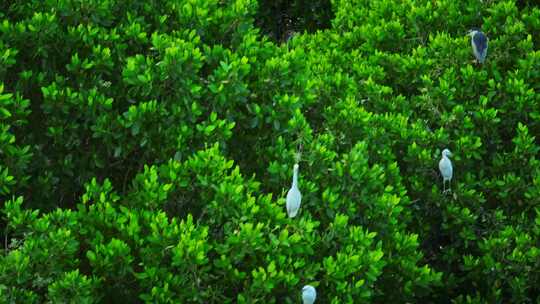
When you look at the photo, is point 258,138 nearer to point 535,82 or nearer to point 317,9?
point 535,82

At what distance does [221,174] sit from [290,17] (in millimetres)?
7785

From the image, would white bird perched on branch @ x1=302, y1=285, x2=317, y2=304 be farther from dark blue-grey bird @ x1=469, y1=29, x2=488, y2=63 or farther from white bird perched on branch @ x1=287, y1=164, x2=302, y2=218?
dark blue-grey bird @ x1=469, y1=29, x2=488, y2=63

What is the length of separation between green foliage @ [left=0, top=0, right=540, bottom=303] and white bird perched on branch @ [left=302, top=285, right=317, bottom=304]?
156 mm

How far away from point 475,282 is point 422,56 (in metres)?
2.15

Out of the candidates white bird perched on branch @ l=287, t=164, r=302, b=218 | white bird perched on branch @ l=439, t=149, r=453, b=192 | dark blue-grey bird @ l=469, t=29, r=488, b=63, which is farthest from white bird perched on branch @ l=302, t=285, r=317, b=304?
dark blue-grey bird @ l=469, t=29, r=488, b=63

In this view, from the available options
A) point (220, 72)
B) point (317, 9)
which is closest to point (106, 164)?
point (220, 72)

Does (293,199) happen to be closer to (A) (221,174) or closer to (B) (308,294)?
(A) (221,174)

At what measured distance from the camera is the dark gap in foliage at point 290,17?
1246 centimetres

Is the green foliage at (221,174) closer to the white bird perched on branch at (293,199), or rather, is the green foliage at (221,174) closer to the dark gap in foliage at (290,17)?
the white bird perched on branch at (293,199)

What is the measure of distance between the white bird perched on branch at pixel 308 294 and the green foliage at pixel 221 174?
156mm

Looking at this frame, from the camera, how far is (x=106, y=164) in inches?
224

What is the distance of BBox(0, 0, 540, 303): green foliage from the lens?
5059 mm

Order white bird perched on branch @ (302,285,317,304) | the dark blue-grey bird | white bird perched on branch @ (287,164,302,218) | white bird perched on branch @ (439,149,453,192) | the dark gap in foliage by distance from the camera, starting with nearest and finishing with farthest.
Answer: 1. white bird perched on branch @ (302,285,317,304)
2. white bird perched on branch @ (287,164,302,218)
3. white bird perched on branch @ (439,149,453,192)
4. the dark blue-grey bird
5. the dark gap in foliage

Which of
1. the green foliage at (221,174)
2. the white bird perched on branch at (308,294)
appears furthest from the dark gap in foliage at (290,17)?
the white bird perched on branch at (308,294)
